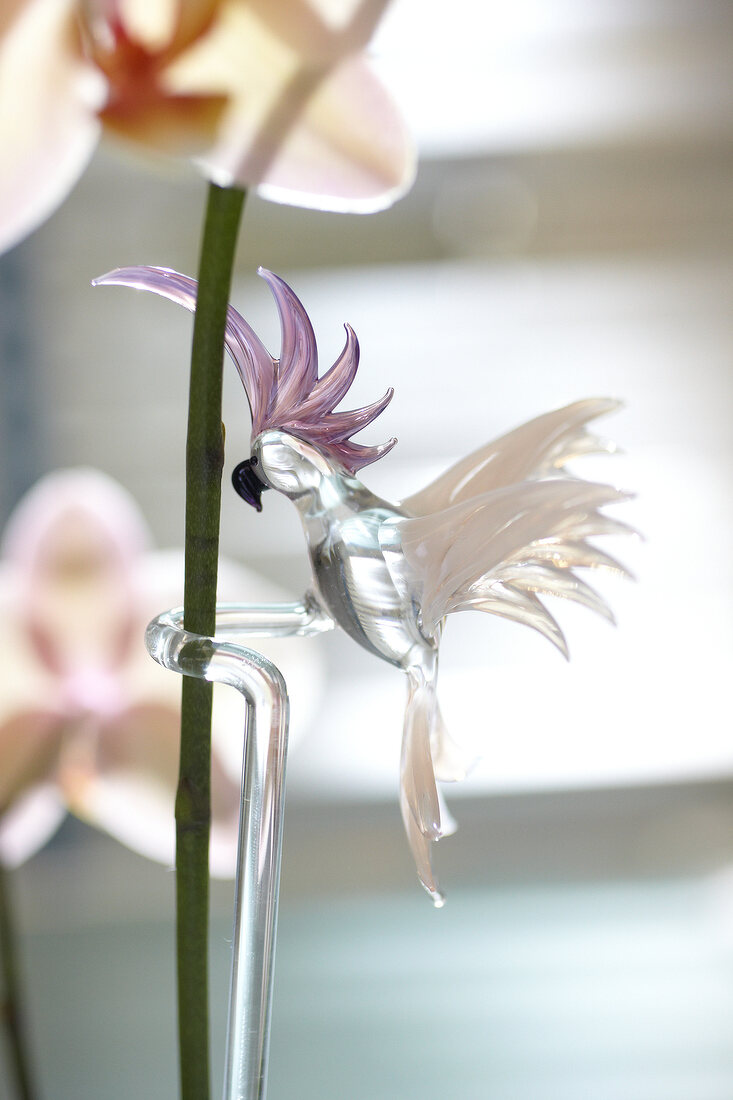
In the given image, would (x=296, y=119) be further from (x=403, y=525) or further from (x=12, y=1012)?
(x=12, y=1012)

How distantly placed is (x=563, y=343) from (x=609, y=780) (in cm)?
29

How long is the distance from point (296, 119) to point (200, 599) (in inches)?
2.7

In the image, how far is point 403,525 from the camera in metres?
0.14

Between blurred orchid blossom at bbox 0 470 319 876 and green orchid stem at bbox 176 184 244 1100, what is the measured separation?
0.28ft

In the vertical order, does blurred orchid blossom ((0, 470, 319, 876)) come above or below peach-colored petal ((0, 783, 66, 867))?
above

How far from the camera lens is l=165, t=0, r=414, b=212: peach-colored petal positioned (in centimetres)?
14

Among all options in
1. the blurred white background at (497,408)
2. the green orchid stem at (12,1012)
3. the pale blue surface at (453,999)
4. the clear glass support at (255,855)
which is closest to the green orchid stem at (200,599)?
the clear glass support at (255,855)

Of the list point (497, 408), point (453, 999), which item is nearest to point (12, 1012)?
point (453, 999)

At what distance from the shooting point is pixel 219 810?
→ 0.22m

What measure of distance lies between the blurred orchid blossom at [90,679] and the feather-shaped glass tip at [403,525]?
11 centimetres

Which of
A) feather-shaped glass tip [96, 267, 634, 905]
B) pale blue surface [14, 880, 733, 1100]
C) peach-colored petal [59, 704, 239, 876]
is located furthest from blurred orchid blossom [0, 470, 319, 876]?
pale blue surface [14, 880, 733, 1100]

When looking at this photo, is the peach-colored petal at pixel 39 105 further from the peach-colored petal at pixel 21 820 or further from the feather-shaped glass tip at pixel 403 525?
the peach-colored petal at pixel 21 820

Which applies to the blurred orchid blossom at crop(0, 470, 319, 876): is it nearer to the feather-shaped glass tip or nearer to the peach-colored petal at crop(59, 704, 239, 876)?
the peach-colored petal at crop(59, 704, 239, 876)

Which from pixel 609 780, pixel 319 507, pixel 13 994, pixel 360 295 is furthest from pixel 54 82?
pixel 609 780
